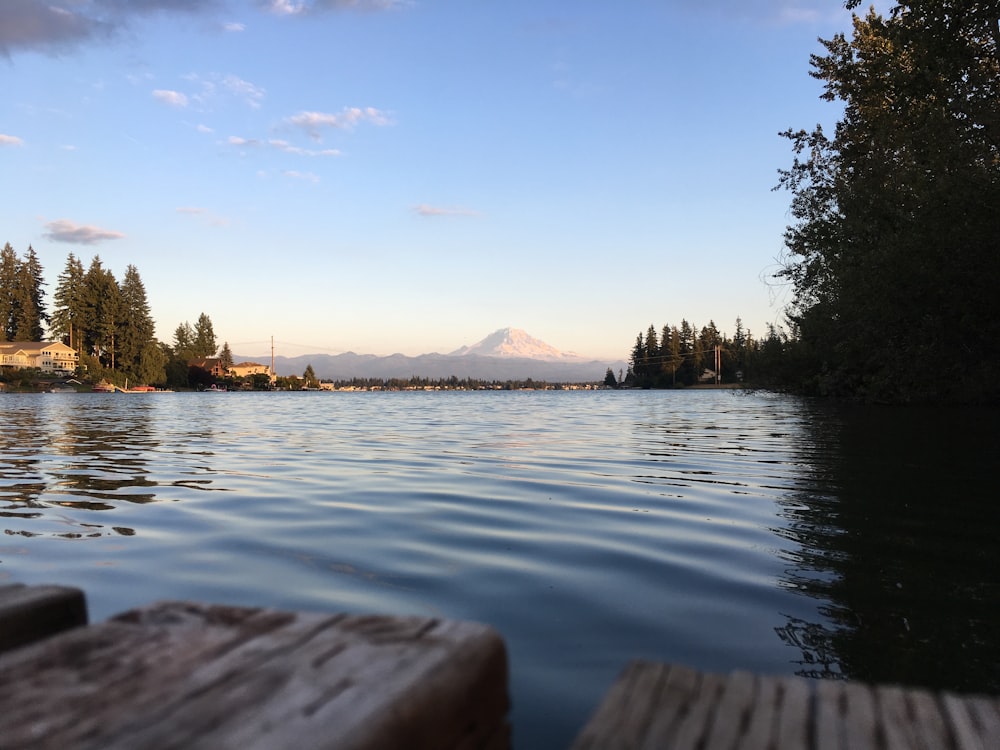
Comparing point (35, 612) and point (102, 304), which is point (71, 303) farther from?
point (35, 612)

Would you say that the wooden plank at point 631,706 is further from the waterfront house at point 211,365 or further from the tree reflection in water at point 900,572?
the waterfront house at point 211,365

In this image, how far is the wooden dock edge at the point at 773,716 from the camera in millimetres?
1548

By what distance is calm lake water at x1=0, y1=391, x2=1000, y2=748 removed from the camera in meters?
4.24

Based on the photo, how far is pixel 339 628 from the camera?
1573 millimetres

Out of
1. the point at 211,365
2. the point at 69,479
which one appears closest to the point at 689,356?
the point at 211,365

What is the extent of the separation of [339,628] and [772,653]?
3410mm

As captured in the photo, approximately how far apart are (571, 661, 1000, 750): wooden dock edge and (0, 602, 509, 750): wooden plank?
315mm

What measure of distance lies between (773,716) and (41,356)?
151102 mm

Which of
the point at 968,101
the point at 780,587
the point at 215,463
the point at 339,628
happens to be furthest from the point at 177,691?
the point at 968,101

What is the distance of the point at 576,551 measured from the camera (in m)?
6.70

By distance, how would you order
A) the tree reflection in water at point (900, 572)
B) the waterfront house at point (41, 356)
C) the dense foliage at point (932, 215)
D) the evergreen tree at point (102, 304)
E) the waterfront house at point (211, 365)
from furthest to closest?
the waterfront house at point (211, 365), the evergreen tree at point (102, 304), the waterfront house at point (41, 356), the dense foliage at point (932, 215), the tree reflection in water at point (900, 572)

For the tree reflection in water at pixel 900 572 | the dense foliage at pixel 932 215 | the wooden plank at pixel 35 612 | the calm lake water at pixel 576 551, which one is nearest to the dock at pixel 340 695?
the wooden plank at pixel 35 612

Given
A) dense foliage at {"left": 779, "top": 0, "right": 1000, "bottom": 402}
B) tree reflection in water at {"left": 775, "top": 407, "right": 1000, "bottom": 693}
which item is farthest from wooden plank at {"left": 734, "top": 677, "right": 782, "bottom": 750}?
dense foliage at {"left": 779, "top": 0, "right": 1000, "bottom": 402}

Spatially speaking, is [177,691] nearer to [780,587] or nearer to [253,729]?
[253,729]
